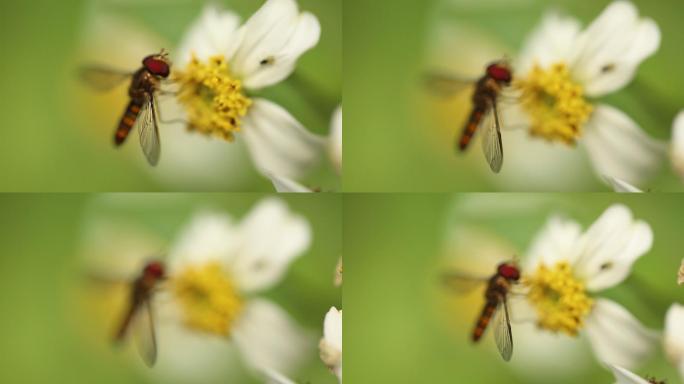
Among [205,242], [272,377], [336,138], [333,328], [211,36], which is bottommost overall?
[272,377]

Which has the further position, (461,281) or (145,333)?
(461,281)

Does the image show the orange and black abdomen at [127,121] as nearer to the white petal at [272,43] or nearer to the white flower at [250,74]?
the white flower at [250,74]

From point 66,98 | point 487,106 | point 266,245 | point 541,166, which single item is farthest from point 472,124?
point 66,98

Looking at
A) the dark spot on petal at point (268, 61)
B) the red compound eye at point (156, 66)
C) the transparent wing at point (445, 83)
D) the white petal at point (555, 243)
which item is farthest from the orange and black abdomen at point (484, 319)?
the red compound eye at point (156, 66)

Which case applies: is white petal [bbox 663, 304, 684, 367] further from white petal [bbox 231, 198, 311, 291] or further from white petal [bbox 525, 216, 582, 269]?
white petal [bbox 231, 198, 311, 291]

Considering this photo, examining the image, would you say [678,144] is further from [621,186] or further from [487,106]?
[487,106]

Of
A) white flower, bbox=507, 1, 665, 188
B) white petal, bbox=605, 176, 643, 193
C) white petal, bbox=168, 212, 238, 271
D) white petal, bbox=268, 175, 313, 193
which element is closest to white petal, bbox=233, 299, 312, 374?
white petal, bbox=168, 212, 238, 271

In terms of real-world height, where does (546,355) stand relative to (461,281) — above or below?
below

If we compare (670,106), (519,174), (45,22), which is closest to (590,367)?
(519,174)
